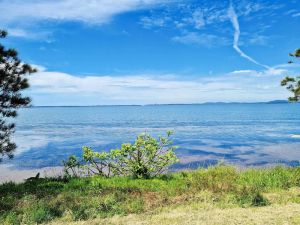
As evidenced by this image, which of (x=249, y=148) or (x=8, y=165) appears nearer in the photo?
(x=8, y=165)

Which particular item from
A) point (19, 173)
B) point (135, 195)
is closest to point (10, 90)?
point (135, 195)

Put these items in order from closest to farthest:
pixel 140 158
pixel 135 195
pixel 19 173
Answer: pixel 135 195
pixel 140 158
pixel 19 173

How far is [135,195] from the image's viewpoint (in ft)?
42.2

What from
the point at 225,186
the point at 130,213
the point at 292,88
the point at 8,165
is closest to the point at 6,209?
the point at 130,213

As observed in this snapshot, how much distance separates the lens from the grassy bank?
10.8 meters

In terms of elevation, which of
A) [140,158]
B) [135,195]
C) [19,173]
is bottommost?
[19,173]

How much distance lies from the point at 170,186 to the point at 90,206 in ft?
13.3

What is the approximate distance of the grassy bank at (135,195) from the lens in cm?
1084

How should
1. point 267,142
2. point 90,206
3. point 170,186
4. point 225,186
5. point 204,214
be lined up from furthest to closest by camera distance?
point 267,142 < point 170,186 < point 225,186 < point 90,206 < point 204,214

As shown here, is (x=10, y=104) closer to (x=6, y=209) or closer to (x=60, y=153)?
(x=6, y=209)

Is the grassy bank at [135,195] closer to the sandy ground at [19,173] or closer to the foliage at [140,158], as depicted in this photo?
the foliage at [140,158]

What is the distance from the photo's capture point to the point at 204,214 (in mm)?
10406

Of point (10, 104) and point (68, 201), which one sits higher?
point (10, 104)

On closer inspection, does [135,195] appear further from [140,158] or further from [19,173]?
[19,173]
